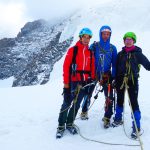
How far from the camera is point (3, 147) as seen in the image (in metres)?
8.64

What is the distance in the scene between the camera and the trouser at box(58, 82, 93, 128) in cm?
910

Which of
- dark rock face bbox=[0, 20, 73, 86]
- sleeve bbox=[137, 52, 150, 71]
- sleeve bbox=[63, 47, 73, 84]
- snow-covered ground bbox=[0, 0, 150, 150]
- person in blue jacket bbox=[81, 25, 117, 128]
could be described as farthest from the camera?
dark rock face bbox=[0, 20, 73, 86]

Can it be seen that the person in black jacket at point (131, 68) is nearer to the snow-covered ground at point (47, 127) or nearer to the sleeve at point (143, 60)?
the sleeve at point (143, 60)

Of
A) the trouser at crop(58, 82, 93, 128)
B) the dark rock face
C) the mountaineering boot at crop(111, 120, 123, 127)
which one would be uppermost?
the dark rock face

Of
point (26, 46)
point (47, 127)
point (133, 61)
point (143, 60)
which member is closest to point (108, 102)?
point (133, 61)

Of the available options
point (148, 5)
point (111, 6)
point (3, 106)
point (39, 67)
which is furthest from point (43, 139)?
point (39, 67)

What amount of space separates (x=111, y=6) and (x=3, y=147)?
6563cm

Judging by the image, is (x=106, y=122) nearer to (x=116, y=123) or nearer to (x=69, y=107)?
(x=116, y=123)

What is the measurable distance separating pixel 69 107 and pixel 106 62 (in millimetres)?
1529

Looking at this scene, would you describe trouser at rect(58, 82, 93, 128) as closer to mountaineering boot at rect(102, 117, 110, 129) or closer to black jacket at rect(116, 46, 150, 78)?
mountaineering boot at rect(102, 117, 110, 129)

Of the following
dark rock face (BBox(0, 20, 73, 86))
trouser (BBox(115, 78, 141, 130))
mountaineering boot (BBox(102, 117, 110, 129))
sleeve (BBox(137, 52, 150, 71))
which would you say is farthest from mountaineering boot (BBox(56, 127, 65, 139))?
dark rock face (BBox(0, 20, 73, 86))

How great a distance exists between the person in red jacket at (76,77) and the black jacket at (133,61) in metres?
0.76

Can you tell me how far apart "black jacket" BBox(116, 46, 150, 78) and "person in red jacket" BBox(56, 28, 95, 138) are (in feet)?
2.49

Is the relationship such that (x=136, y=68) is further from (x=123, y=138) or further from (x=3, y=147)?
(x=3, y=147)
